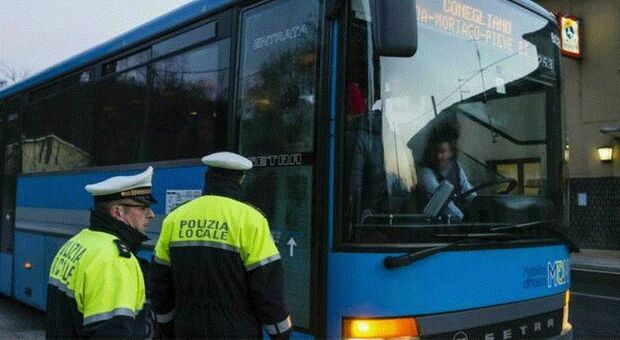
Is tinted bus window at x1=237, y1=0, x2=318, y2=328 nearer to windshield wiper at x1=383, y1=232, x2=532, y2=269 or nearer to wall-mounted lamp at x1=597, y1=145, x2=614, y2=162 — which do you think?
windshield wiper at x1=383, y1=232, x2=532, y2=269

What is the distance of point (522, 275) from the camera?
4172mm

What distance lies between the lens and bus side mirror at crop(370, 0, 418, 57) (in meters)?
3.37

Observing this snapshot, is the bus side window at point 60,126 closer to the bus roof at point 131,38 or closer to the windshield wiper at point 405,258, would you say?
the bus roof at point 131,38

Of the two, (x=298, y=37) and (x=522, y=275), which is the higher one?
(x=298, y=37)

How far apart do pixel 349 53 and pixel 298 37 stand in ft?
1.58

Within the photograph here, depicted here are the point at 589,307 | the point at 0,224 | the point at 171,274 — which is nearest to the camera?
the point at 171,274

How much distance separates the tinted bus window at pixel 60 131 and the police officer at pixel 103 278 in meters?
4.32

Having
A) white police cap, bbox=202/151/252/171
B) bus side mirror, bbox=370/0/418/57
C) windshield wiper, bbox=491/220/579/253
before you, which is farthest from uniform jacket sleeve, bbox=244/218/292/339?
windshield wiper, bbox=491/220/579/253

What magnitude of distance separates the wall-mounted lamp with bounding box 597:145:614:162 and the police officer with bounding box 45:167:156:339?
60.8 feet

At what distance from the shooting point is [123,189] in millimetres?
2584

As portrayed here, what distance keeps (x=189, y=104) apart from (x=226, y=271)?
96.1 inches

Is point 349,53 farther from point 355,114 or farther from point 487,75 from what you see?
point 487,75

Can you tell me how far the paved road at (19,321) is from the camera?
743 centimetres

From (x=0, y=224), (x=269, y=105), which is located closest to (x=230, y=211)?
(x=269, y=105)
